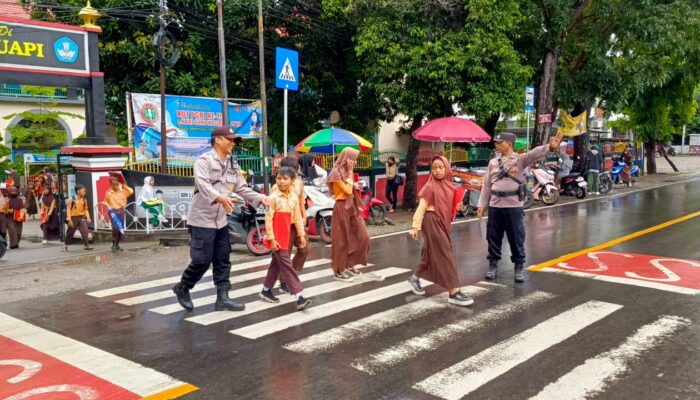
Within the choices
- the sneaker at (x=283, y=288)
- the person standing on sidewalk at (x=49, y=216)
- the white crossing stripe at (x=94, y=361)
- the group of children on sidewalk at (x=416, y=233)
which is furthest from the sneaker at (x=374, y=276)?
the person standing on sidewalk at (x=49, y=216)

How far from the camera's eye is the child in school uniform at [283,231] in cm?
646

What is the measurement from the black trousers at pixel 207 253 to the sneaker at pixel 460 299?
2479 mm

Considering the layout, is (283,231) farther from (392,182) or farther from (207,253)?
(392,182)

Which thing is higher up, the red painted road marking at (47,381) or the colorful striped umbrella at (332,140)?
the colorful striped umbrella at (332,140)

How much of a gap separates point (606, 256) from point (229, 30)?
41.6 ft

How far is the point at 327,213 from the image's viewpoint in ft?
38.1

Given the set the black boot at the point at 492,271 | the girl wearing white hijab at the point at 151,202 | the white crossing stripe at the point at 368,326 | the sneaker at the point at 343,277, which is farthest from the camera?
the girl wearing white hijab at the point at 151,202

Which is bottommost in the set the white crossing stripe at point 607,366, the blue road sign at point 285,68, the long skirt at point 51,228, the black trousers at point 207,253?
the white crossing stripe at point 607,366

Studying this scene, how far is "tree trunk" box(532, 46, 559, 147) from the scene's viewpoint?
19.3 meters

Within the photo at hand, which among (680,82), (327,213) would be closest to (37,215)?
(327,213)

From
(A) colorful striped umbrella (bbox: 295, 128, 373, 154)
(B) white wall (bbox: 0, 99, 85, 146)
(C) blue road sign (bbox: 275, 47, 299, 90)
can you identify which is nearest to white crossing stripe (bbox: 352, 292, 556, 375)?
(C) blue road sign (bbox: 275, 47, 299, 90)

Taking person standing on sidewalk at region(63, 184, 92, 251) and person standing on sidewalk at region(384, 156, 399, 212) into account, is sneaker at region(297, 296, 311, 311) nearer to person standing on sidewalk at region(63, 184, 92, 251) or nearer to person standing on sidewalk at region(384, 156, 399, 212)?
person standing on sidewalk at region(63, 184, 92, 251)

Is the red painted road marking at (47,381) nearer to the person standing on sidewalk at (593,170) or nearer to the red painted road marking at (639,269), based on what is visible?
the red painted road marking at (639,269)

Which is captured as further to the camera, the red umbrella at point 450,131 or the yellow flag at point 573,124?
the yellow flag at point 573,124
